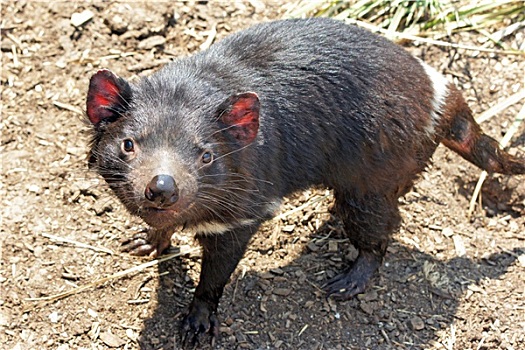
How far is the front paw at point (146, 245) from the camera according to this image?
5598 millimetres

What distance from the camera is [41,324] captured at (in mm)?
5145

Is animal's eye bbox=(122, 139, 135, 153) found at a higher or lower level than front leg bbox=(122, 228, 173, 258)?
higher

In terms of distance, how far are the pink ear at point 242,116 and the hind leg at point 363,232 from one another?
112cm

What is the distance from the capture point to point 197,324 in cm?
515

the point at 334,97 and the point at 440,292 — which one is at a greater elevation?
the point at 334,97

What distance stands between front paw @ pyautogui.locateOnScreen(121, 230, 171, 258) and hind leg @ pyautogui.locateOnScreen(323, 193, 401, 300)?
111 centimetres

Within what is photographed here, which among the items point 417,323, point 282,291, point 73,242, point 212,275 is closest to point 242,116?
point 212,275

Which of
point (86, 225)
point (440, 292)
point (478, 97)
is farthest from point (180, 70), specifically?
point (478, 97)

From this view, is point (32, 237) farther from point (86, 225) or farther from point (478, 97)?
point (478, 97)

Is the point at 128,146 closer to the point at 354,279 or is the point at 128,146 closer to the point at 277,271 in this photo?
the point at 277,271

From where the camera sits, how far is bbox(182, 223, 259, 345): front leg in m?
4.91

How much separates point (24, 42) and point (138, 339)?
275cm

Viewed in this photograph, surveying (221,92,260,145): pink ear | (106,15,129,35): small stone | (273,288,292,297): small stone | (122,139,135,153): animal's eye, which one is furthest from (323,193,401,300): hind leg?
(106,15,129,35): small stone

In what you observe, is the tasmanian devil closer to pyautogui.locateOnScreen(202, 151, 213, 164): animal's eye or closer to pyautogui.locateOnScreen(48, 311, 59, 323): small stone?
pyautogui.locateOnScreen(202, 151, 213, 164): animal's eye
